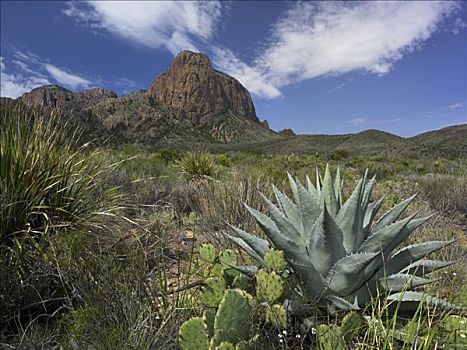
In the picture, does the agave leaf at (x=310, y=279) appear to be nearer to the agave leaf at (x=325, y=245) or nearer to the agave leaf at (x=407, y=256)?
the agave leaf at (x=325, y=245)

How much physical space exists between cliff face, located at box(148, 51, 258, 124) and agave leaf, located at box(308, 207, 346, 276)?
435ft

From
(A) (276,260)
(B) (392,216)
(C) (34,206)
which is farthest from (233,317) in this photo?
(C) (34,206)

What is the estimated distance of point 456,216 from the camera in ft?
19.6

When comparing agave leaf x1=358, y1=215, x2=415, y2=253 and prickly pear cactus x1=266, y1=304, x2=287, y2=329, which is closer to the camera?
prickly pear cactus x1=266, y1=304, x2=287, y2=329

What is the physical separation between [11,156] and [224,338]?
2.33 meters

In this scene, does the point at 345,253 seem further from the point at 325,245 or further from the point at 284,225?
the point at 284,225

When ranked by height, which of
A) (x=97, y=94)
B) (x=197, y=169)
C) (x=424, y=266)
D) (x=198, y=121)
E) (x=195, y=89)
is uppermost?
(x=195, y=89)

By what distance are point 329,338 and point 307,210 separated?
0.70m

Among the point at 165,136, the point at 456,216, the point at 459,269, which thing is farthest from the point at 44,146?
the point at 165,136

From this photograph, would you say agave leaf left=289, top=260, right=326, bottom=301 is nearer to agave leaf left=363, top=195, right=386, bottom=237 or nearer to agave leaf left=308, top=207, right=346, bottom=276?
agave leaf left=308, top=207, right=346, bottom=276

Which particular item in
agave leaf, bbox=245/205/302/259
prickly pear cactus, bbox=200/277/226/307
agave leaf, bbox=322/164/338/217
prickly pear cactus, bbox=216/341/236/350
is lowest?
prickly pear cactus, bbox=216/341/236/350

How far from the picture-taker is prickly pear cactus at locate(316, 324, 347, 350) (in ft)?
5.13

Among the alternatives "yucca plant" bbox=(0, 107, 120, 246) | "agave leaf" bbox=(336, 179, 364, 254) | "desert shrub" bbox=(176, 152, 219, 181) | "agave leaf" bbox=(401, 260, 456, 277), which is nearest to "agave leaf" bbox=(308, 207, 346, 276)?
"agave leaf" bbox=(336, 179, 364, 254)

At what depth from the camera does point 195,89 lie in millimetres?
142875
